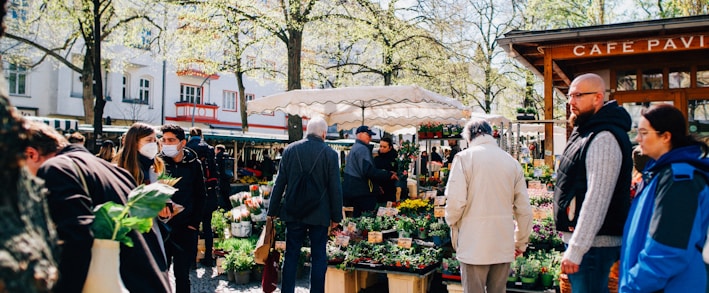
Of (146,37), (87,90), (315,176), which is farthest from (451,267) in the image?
(146,37)

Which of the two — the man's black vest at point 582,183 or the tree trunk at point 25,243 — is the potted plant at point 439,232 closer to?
the man's black vest at point 582,183

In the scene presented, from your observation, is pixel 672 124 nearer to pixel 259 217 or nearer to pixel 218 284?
pixel 218 284

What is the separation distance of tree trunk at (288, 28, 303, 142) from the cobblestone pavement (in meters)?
7.32

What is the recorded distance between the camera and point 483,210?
4078 millimetres

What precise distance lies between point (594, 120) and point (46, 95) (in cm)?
2827

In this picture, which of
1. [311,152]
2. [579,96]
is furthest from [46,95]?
[579,96]

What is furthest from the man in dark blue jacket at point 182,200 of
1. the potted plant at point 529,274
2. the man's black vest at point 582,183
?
the man's black vest at point 582,183

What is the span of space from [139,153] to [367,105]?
6508mm

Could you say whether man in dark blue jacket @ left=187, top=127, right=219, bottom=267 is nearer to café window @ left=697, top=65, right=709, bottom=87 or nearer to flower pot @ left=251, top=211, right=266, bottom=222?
flower pot @ left=251, top=211, right=266, bottom=222

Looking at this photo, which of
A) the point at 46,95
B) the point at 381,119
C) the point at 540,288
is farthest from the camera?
the point at 46,95

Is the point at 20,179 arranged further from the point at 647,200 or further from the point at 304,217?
the point at 304,217

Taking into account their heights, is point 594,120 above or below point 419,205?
above

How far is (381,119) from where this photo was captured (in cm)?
1167

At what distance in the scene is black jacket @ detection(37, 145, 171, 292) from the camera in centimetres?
217
